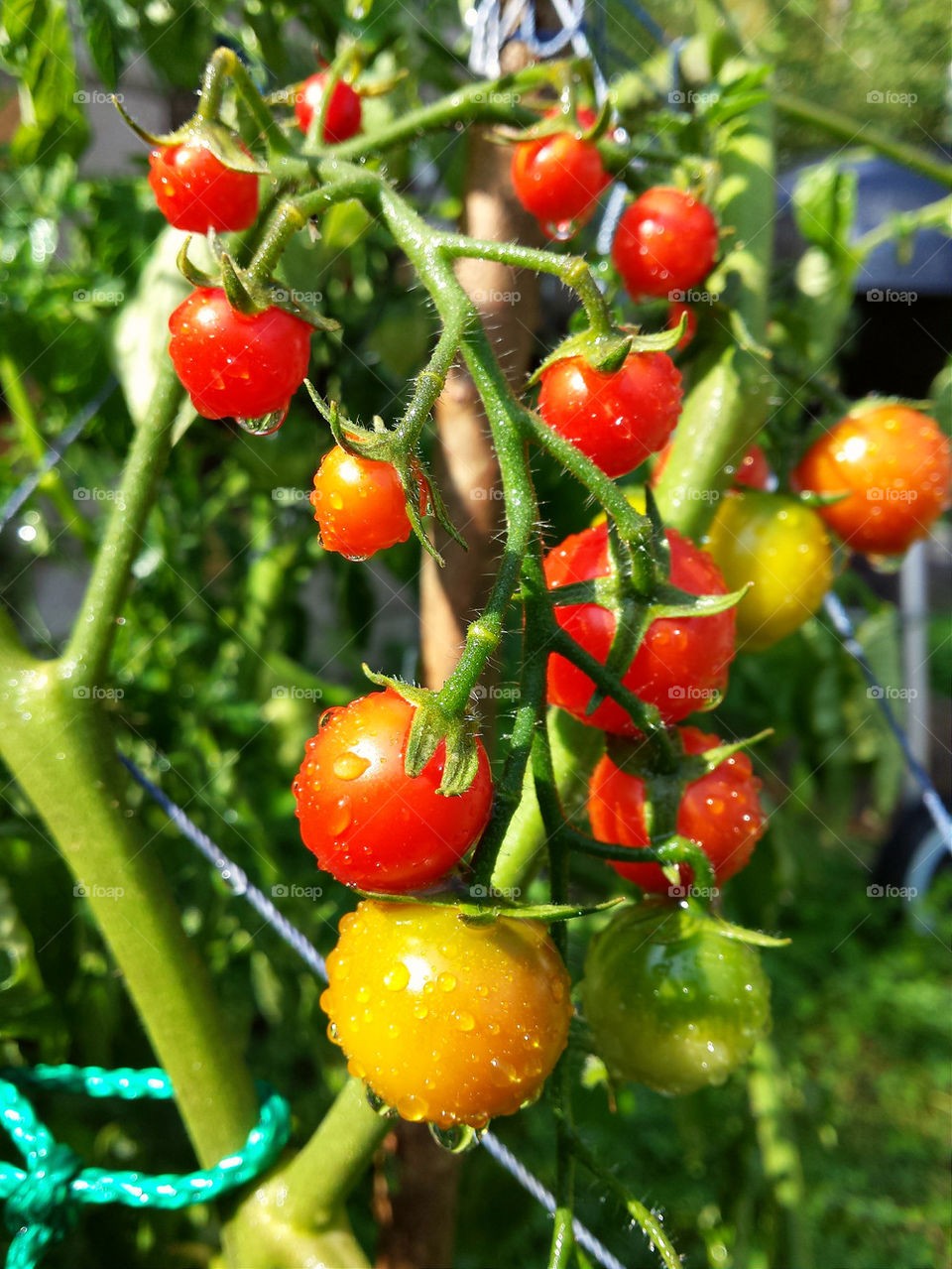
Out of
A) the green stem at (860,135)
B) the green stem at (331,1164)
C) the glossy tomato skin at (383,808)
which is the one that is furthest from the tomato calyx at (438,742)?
the green stem at (860,135)

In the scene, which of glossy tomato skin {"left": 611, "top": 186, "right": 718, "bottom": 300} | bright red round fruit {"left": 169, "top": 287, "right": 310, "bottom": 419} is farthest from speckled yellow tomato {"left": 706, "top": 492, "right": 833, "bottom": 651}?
bright red round fruit {"left": 169, "top": 287, "right": 310, "bottom": 419}

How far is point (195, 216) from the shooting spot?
18.6 inches

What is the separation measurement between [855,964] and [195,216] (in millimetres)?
2083

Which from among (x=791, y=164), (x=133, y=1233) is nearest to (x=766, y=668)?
(x=133, y=1233)

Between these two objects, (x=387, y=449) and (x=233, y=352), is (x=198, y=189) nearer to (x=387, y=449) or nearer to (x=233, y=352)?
(x=233, y=352)

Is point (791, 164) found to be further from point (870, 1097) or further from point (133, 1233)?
point (133, 1233)

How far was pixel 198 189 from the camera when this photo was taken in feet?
1.51

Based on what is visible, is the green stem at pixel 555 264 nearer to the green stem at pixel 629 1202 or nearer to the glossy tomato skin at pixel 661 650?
the glossy tomato skin at pixel 661 650

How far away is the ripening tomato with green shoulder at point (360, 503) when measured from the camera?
13.4 inches

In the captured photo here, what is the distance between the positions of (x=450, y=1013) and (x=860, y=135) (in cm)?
72

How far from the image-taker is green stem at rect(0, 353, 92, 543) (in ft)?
2.72

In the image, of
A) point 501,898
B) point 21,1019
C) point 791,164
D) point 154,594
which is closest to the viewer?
point 501,898

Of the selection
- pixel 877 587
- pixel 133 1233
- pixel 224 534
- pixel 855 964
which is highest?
pixel 224 534

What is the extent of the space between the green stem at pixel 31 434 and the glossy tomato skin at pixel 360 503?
579 mm
